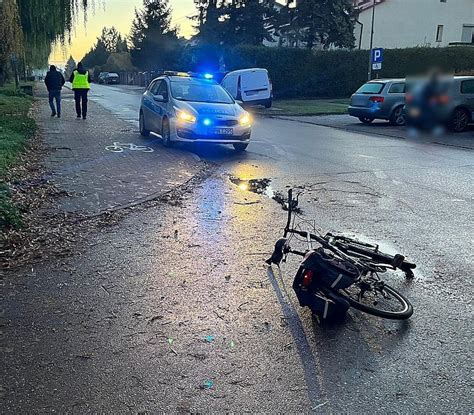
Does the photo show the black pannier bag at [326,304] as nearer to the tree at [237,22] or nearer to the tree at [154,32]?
the tree at [237,22]

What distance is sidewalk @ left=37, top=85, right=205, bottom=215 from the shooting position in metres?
7.61

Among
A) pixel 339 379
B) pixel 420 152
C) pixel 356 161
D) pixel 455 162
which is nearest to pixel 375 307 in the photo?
pixel 339 379

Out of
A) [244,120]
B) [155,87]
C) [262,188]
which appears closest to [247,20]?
[155,87]

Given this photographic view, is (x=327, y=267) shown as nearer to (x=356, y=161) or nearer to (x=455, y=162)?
(x=356, y=161)

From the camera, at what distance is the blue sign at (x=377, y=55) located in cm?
484

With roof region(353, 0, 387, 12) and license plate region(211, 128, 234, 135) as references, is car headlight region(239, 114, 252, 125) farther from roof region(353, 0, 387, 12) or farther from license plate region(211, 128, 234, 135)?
roof region(353, 0, 387, 12)

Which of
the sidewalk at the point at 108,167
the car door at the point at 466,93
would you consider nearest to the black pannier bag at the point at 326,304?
the car door at the point at 466,93

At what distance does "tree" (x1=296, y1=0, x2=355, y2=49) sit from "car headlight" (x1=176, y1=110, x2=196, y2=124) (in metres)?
27.2

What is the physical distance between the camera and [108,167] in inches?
390

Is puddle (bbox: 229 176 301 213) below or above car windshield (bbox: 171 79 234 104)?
below

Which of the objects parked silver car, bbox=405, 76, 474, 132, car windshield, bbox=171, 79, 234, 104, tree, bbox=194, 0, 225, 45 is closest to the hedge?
tree, bbox=194, 0, 225, 45

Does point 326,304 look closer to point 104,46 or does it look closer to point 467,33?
point 467,33

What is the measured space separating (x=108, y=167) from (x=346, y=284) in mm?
6992

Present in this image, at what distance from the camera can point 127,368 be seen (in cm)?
327
